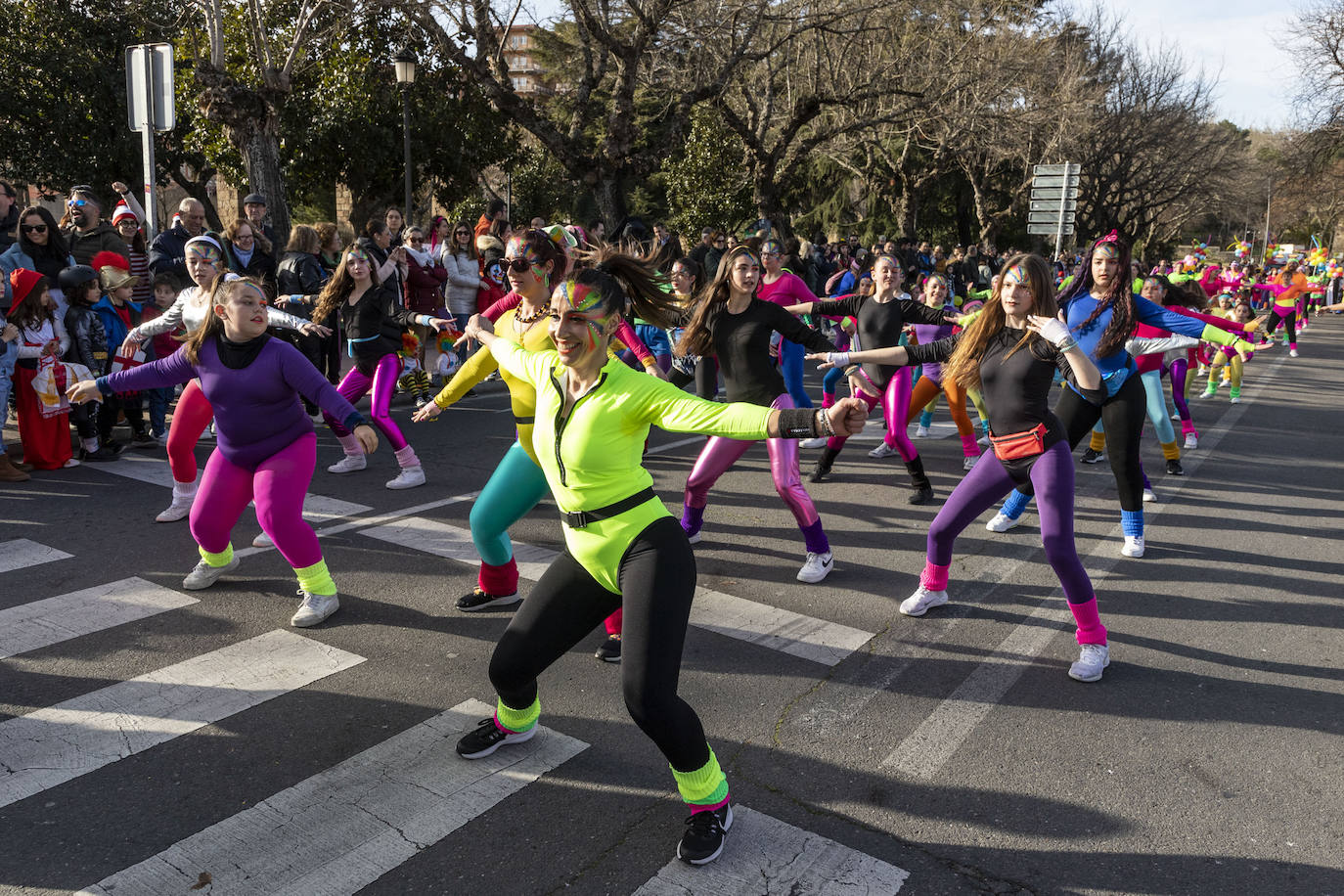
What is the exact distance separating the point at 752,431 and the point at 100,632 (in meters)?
3.68

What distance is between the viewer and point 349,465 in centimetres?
833

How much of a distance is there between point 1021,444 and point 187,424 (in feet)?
16.1

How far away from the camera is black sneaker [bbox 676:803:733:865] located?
3143mm

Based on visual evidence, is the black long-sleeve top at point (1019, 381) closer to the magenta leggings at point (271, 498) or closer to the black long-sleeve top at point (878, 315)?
the black long-sleeve top at point (878, 315)

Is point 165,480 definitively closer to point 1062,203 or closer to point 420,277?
point 420,277

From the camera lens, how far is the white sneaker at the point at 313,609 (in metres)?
5.02

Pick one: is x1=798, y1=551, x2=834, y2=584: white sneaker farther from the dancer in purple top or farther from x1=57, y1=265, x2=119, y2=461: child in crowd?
x1=57, y1=265, x2=119, y2=461: child in crowd

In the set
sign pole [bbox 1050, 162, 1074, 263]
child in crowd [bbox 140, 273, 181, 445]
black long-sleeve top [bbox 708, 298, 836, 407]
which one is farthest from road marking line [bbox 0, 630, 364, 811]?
sign pole [bbox 1050, 162, 1074, 263]

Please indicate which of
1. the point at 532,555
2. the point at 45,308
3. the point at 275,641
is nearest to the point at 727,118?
the point at 45,308

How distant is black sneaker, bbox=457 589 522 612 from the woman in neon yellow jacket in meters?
1.81

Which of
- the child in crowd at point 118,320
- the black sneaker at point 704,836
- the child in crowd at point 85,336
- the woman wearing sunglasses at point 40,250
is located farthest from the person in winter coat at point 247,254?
the black sneaker at point 704,836

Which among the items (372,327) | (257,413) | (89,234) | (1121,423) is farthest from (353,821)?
(89,234)

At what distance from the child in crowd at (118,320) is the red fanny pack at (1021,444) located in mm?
7572

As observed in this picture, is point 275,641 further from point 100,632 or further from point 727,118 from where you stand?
point 727,118
